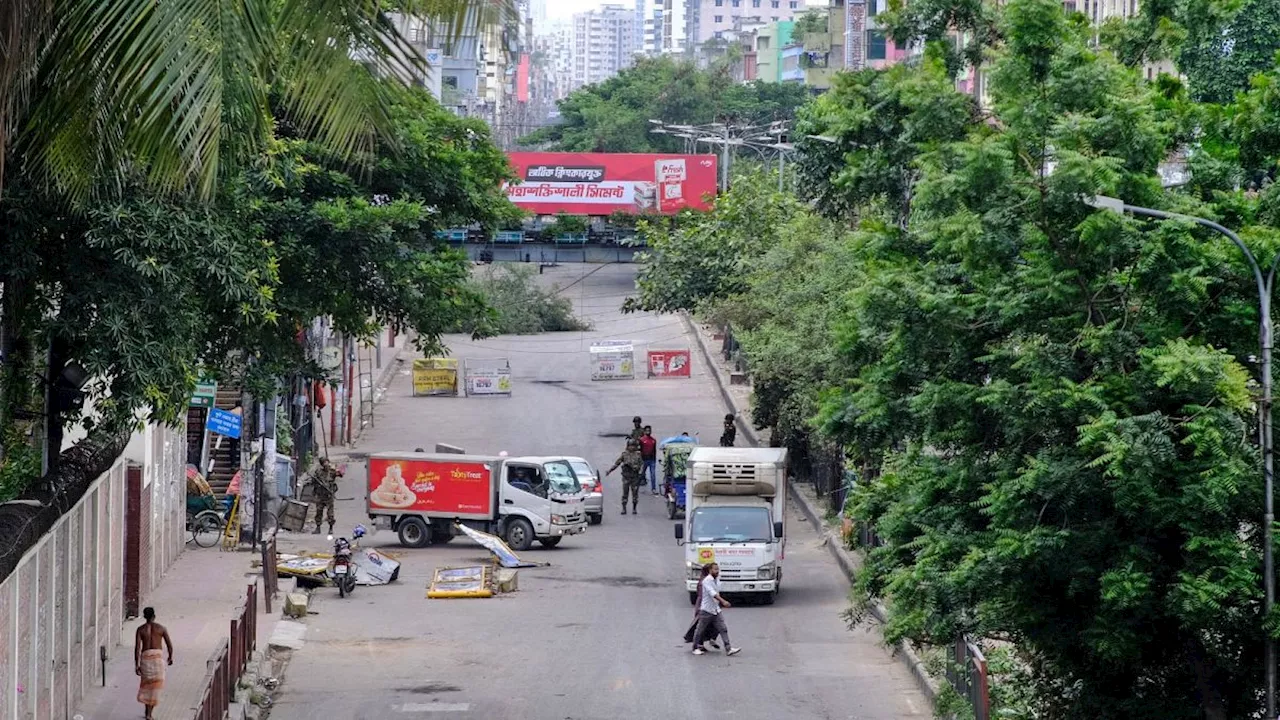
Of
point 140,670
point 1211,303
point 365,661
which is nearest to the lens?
point 1211,303

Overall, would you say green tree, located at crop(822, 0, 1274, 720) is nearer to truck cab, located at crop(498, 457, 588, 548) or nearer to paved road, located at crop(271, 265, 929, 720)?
paved road, located at crop(271, 265, 929, 720)

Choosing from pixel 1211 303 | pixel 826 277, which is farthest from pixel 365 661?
pixel 826 277

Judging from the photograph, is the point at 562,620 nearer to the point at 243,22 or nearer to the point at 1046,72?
the point at 1046,72

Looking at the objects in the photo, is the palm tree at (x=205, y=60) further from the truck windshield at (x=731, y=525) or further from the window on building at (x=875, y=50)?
the window on building at (x=875, y=50)

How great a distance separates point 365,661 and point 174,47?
1632 cm

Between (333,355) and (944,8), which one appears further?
(333,355)

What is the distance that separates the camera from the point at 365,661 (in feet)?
80.8

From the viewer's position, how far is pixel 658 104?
121875mm

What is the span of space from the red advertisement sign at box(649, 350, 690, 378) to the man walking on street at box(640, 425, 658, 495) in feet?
67.2

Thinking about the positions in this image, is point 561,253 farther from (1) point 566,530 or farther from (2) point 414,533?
(2) point 414,533

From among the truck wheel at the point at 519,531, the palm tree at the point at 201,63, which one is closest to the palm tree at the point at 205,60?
the palm tree at the point at 201,63

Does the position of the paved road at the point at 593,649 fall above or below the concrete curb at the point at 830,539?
below

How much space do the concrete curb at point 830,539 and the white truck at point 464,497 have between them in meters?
5.36

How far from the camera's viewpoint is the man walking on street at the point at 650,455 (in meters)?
41.9
